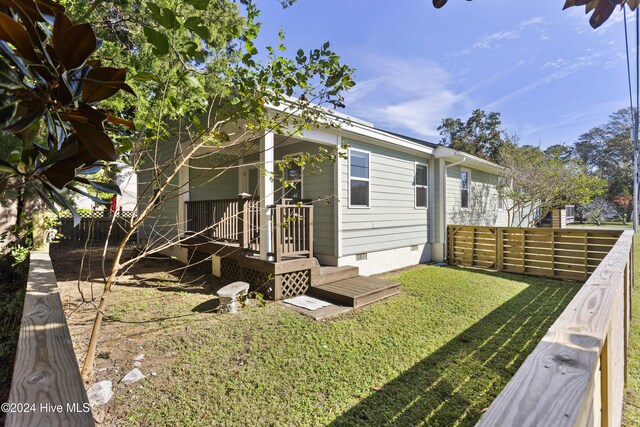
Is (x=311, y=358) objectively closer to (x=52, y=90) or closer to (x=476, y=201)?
(x=52, y=90)

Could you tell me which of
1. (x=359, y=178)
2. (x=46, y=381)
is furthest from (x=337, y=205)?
(x=46, y=381)

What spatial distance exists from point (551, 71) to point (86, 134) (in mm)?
16929

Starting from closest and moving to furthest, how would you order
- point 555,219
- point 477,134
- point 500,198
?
point 500,198 → point 555,219 → point 477,134

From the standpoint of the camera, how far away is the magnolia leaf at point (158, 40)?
54.9 inches

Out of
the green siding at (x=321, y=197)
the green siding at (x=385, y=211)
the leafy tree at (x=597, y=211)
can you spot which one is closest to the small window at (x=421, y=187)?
the green siding at (x=385, y=211)

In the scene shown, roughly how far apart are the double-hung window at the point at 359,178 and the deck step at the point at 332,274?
146 centimetres

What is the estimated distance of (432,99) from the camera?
18672mm

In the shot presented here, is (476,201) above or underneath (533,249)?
above

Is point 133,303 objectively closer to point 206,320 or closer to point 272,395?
point 206,320

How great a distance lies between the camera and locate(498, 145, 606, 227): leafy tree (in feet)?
38.6

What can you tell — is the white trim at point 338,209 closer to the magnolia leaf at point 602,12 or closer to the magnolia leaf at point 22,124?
the magnolia leaf at point 602,12

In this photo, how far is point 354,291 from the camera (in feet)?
17.7

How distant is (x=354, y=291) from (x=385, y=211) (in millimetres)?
3002

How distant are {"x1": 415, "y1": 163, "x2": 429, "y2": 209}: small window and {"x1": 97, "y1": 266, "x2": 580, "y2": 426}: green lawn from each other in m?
4.06
